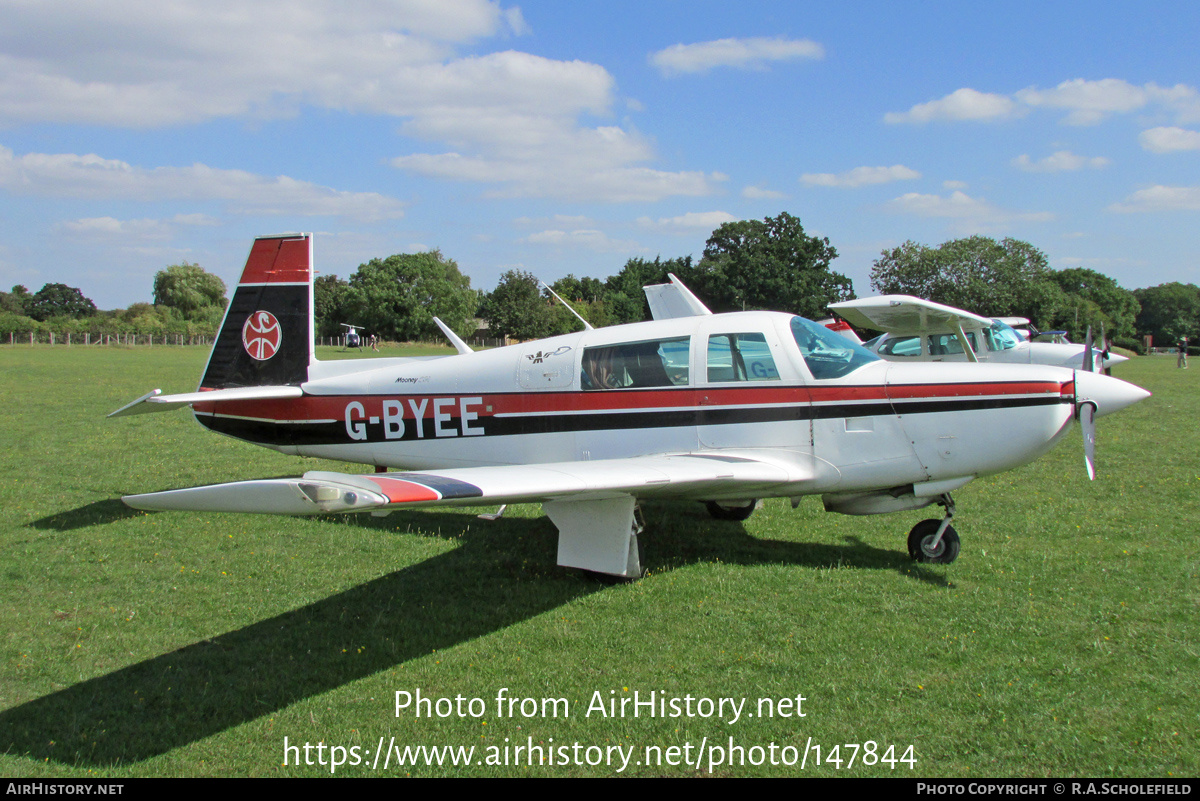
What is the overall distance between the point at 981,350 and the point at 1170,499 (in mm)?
10390

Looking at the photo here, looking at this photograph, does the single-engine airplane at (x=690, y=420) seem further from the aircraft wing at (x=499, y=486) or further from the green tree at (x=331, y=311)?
the green tree at (x=331, y=311)

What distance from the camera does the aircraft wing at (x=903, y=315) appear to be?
1436cm

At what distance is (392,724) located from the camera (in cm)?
389

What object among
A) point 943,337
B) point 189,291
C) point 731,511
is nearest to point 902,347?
point 943,337

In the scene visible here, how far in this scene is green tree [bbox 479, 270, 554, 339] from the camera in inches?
2972

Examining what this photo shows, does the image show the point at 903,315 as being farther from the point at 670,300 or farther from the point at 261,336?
the point at 261,336

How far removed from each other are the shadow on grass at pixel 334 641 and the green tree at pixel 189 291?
92001mm

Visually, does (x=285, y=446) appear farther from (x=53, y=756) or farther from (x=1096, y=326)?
(x=1096, y=326)

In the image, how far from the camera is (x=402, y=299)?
8138 centimetres

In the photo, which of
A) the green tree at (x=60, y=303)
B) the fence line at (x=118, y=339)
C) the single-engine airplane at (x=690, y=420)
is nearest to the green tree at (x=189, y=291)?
the fence line at (x=118, y=339)

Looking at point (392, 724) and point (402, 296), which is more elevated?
point (402, 296)

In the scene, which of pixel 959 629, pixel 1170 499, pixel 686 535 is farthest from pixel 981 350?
pixel 959 629

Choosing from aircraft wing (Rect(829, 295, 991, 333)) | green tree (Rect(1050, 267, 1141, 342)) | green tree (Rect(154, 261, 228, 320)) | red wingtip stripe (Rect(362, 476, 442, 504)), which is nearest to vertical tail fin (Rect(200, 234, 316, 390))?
red wingtip stripe (Rect(362, 476, 442, 504))

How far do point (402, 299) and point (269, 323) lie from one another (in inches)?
3007
